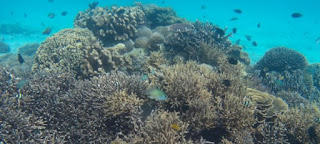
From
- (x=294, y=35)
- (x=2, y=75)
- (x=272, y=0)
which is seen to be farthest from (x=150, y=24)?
(x=272, y=0)

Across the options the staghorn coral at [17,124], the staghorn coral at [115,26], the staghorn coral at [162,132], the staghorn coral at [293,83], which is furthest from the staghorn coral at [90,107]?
the staghorn coral at [293,83]

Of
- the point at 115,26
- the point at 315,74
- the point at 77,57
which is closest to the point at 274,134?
the point at 77,57

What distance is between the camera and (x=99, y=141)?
3.90m

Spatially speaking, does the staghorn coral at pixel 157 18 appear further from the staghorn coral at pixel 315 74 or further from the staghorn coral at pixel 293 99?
the staghorn coral at pixel 315 74

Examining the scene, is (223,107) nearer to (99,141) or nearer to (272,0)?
(99,141)

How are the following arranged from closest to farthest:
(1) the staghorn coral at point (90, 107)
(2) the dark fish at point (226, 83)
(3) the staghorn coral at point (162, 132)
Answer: (3) the staghorn coral at point (162, 132)
(1) the staghorn coral at point (90, 107)
(2) the dark fish at point (226, 83)

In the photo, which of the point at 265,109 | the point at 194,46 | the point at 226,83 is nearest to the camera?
the point at 226,83

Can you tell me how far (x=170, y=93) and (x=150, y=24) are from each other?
29.4ft

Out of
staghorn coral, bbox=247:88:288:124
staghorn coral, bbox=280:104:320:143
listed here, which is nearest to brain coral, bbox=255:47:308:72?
staghorn coral, bbox=247:88:288:124

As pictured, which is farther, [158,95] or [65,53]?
[65,53]

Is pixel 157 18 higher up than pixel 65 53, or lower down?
higher up

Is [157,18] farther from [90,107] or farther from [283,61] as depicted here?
[90,107]

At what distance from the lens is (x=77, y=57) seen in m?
7.25

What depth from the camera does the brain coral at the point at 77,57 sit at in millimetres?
6832
